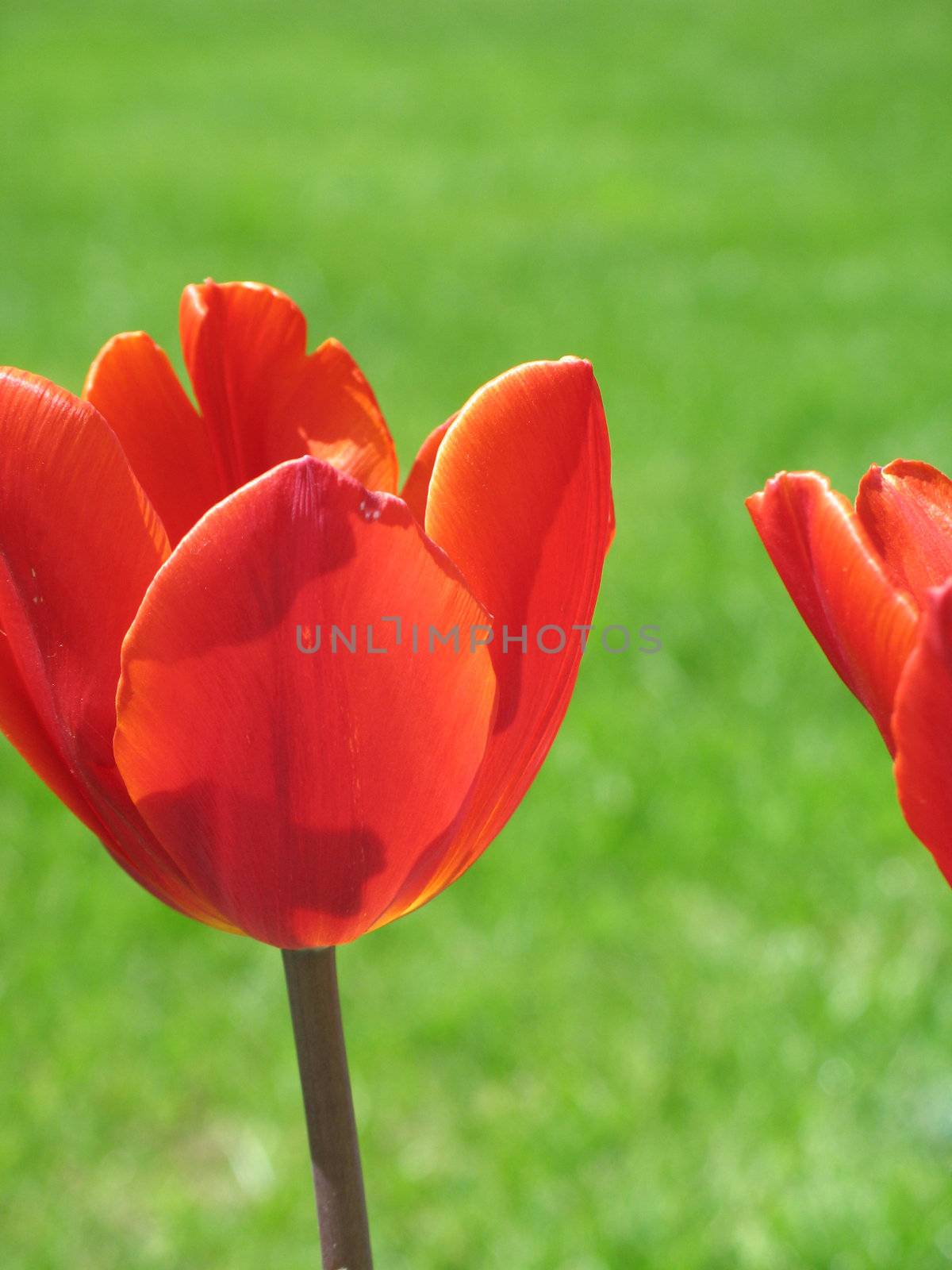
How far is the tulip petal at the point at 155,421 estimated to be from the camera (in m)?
0.47

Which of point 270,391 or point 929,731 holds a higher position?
point 270,391

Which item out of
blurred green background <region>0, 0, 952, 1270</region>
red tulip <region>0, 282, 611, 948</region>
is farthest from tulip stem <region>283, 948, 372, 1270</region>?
blurred green background <region>0, 0, 952, 1270</region>

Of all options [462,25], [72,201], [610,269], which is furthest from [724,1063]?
[462,25]

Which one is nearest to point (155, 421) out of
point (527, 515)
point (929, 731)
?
point (527, 515)

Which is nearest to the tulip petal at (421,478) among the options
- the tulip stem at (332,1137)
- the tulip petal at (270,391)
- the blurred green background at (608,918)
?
the tulip petal at (270,391)

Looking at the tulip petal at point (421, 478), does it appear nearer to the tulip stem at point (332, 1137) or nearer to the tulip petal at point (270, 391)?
the tulip petal at point (270, 391)

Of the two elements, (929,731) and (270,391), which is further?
(270,391)

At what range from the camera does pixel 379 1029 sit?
200cm

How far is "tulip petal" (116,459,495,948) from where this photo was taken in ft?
1.09

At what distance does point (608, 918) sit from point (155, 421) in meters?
1.78

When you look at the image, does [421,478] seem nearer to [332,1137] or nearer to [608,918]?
[332,1137]

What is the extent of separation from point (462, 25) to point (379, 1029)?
9.24 metres

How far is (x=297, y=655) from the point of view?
34 centimetres

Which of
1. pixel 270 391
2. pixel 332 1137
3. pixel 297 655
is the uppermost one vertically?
pixel 270 391
